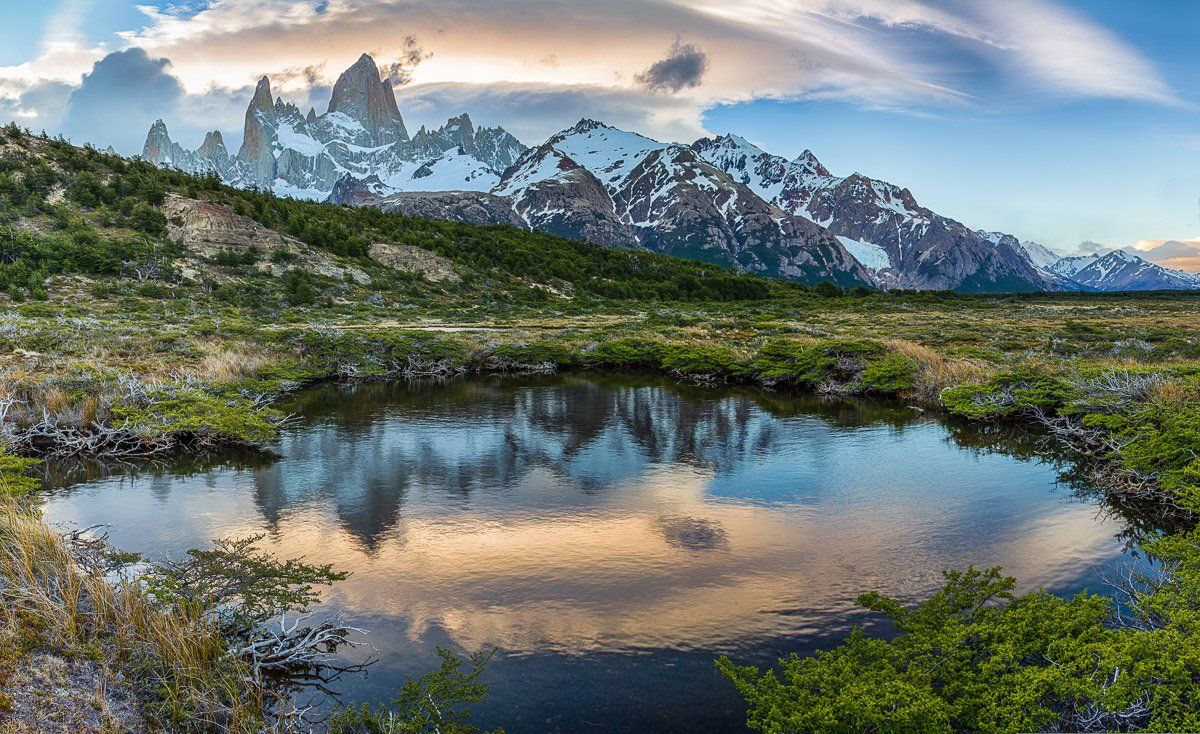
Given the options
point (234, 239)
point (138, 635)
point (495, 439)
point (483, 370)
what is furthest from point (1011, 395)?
point (234, 239)

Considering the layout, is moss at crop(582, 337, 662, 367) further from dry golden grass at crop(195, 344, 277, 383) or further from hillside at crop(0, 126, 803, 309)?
hillside at crop(0, 126, 803, 309)

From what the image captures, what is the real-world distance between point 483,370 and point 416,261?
5530 centimetres

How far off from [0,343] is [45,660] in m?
31.1

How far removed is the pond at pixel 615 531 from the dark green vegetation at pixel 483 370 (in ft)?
3.53

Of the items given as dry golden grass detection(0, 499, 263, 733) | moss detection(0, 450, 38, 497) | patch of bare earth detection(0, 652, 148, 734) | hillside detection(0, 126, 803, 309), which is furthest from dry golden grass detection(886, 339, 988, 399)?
hillside detection(0, 126, 803, 309)

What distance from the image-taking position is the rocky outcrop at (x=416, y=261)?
8938 cm

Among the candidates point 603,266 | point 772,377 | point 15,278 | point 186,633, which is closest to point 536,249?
point 603,266

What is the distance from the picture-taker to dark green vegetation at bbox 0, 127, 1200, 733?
7.28 metres

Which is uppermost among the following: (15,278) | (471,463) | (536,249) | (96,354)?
(536,249)

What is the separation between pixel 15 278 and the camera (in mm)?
51219

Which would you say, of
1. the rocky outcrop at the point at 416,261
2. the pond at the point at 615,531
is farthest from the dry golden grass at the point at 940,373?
the rocky outcrop at the point at 416,261

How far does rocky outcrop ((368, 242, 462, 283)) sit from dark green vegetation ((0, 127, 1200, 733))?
2476 millimetres

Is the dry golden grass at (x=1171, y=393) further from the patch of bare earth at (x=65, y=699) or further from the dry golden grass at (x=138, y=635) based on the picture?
the patch of bare earth at (x=65, y=699)

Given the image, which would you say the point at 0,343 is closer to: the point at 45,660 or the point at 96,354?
the point at 96,354
